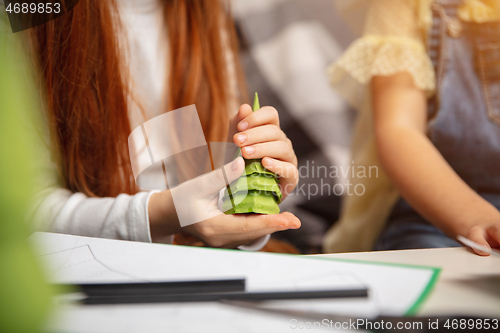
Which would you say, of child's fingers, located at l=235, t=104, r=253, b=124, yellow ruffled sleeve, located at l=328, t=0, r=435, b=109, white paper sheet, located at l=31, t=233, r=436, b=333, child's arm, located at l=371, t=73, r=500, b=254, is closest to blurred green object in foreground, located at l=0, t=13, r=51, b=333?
white paper sheet, located at l=31, t=233, r=436, b=333

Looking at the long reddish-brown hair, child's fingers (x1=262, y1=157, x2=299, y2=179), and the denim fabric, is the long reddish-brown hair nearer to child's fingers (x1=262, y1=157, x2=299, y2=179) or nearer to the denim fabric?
child's fingers (x1=262, y1=157, x2=299, y2=179)

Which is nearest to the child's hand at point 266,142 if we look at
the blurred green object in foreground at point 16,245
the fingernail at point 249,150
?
the fingernail at point 249,150

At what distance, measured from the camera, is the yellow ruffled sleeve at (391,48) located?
0.34 metres

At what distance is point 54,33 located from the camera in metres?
0.21

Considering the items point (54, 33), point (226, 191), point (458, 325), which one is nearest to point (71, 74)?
point (54, 33)

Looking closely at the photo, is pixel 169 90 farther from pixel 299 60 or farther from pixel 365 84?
pixel 299 60

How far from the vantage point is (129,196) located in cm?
23

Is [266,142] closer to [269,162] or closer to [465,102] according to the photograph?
[269,162]

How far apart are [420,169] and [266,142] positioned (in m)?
A: 0.18

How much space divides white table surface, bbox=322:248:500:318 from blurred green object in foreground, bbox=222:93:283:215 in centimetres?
5

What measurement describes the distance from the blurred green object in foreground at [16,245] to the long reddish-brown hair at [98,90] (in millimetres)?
Result: 123

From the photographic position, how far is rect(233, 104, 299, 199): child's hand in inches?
7.0

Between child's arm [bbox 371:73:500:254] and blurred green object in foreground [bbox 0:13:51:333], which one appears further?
child's arm [bbox 371:73:500:254]

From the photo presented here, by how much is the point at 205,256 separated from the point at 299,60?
0.44 meters
